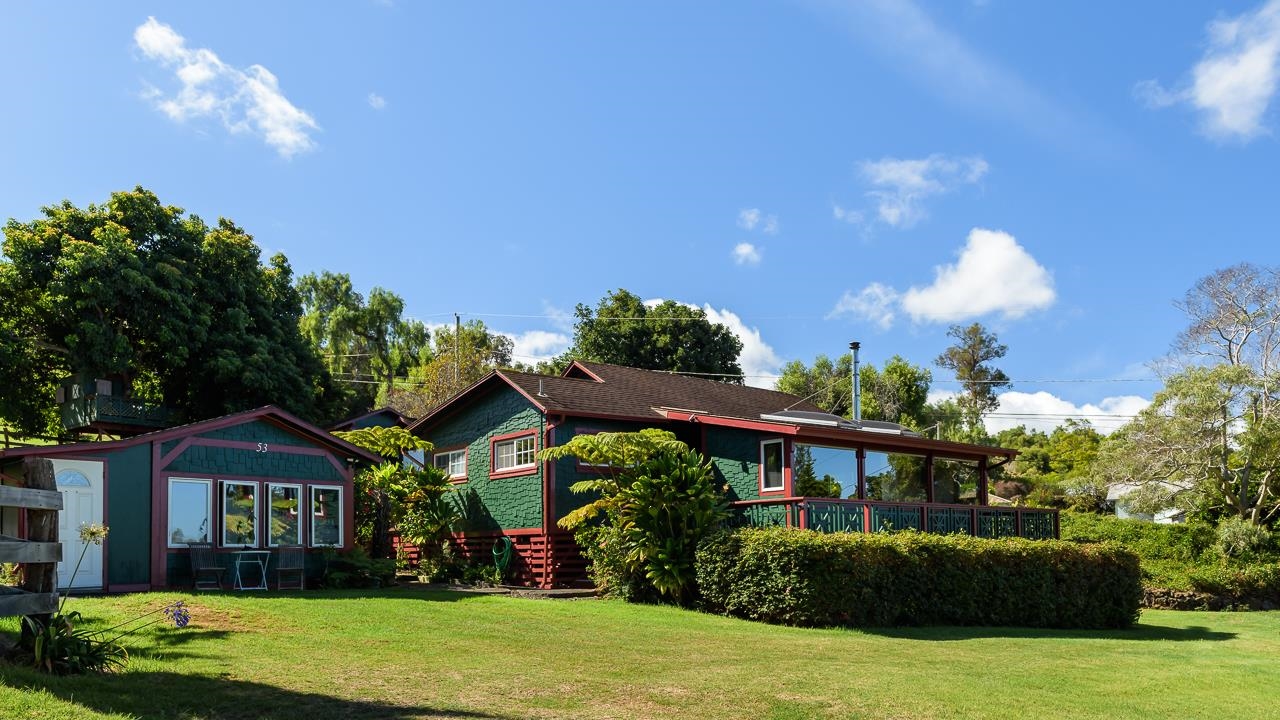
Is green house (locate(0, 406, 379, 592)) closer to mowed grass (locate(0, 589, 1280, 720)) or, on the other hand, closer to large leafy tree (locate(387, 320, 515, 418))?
mowed grass (locate(0, 589, 1280, 720))

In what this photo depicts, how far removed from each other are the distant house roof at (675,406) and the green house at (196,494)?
154 inches

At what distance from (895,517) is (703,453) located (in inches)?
179

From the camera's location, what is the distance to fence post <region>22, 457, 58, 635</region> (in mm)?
7566

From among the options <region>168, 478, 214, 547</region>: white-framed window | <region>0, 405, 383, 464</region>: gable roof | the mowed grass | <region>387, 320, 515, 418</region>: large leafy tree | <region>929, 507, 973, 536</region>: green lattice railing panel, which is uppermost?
<region>387, 320, 515, 418</region>: large leafy tree

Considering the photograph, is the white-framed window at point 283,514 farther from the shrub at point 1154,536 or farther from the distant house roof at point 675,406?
the shrub at point 1154,536

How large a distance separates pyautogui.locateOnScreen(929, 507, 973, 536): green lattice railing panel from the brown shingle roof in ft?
17.7

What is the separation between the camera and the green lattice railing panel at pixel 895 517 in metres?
18.9

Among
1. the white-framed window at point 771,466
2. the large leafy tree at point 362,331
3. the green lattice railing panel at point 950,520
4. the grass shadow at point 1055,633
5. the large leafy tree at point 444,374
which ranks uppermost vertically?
the large leafy tree at point 362,331

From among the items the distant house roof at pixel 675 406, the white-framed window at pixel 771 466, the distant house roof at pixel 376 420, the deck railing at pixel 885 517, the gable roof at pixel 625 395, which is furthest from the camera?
the distant house roof at pixel 376 420

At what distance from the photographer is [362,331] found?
58.2 metres

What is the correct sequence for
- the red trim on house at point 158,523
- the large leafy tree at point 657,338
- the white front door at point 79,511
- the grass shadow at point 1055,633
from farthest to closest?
the large leafy tree at point 657,338
the red trim on house at point 158,523
the white front door at point 79,511
the grass shadow at point 1055,633

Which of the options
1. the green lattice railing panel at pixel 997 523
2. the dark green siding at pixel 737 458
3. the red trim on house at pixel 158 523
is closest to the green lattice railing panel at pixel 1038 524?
the green lattice railing panel at pixel 997 523

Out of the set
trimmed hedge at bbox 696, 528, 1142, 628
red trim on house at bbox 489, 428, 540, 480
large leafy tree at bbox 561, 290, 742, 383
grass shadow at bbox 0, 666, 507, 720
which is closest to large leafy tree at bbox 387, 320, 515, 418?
large leafy tree at bbox 561, 290, 742, 383

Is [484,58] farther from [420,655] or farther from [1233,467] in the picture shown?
[1233,467]
